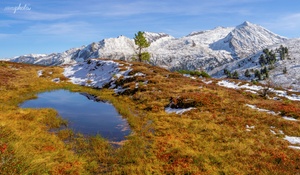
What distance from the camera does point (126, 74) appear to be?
1933 inches

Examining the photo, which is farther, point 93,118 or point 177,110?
point 177,110

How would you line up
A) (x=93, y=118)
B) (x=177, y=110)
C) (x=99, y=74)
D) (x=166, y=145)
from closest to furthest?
1. (x=166, y=145)
2. (x=93, y=118)
3. (x=177, y=110)
4. (x=99, y=74)

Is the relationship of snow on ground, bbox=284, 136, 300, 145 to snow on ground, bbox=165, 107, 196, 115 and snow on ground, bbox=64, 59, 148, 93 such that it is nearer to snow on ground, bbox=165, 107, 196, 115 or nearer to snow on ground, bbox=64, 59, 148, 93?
snow on ground, bbox=165, 107, 196, 115

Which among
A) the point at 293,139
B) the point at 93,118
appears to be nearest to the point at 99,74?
the point at 93,118

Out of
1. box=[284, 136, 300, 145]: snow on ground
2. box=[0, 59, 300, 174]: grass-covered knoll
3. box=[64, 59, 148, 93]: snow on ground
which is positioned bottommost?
box=[284, 136, 300, 145]: snow on ground

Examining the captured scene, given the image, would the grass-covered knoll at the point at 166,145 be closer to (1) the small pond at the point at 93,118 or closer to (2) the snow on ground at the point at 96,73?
(1) the small pond at the point at 93,118

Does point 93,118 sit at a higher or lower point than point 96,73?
lower

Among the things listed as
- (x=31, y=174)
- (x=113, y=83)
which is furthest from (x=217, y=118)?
(x=113, y=83)

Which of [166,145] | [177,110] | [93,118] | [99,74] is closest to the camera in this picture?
[166,145]

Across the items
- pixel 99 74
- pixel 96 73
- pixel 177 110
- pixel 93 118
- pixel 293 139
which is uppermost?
pixel 96 73

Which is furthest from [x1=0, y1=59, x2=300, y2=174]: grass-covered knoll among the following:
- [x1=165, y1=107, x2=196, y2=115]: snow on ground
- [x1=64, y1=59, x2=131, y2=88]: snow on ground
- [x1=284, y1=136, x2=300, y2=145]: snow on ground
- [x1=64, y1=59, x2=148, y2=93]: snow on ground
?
[x1=64, y1=59, x2=131, y2=88]: snow on ground

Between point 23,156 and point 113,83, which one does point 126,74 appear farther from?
point 23,156

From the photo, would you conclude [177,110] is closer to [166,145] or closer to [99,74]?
[166,145]

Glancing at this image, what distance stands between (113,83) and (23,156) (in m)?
33.8
